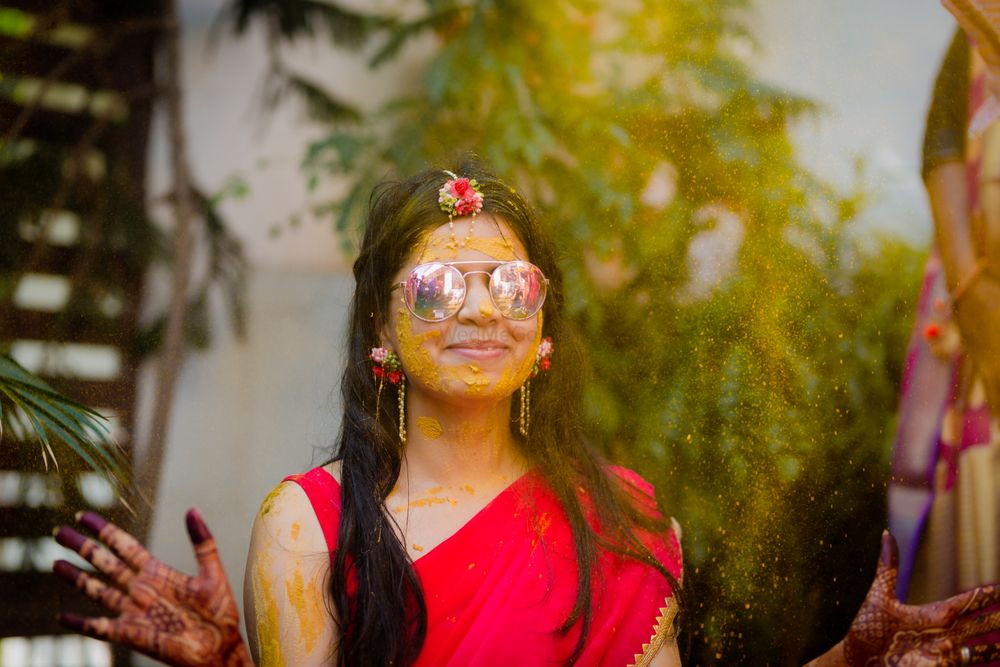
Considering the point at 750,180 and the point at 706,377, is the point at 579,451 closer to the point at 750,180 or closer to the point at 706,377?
the point at 706,377

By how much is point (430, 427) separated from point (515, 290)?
0.40 metres

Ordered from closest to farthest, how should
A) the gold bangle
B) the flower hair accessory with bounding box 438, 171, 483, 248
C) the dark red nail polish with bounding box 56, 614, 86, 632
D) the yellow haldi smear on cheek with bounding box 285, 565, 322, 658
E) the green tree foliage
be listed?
the dark red nail polish with bounding box 56, 614, 86, 632, the yellow haldi smear on cheek with bounding box 285, 565, 322, 658, the flower hair accessory with bounding box 438, 171, 483, 248, the gold bangle, the green tree foliage

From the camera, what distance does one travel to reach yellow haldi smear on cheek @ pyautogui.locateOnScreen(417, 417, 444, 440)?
2576 millimetres

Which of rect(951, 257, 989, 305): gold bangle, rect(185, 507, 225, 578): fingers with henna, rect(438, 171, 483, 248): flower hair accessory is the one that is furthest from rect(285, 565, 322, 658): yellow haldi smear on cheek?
rect(951, 257, 989, 305): gold bangle

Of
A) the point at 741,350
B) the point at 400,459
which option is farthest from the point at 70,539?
the point at 741,350

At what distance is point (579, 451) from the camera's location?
275 centimetres

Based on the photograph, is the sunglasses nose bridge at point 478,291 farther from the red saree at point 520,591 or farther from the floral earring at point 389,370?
the red saree at point 520,591

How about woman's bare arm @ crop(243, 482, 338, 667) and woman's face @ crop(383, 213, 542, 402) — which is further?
woman's face @ crop(383, 213, 542, 402)

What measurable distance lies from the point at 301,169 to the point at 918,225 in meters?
2.24

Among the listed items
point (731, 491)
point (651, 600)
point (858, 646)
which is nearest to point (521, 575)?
point (651, 600)

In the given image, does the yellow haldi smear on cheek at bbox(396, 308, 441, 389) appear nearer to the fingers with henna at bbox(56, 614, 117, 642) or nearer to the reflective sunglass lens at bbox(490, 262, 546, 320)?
the reflective sunglass lens at bbox(490, 262, 546, 320)

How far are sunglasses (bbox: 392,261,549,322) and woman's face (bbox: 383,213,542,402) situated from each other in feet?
0.06

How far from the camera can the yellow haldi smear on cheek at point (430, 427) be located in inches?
101

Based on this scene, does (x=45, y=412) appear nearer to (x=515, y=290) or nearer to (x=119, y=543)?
(x=119, y=543)
